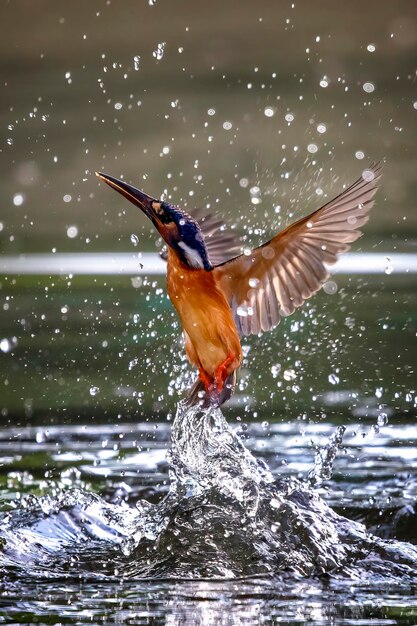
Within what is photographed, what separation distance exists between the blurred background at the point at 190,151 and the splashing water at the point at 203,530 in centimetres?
202

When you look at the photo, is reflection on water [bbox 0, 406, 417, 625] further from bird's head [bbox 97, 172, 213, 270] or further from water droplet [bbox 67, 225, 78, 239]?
water droplet [bbox 67, 225, 78, 239]

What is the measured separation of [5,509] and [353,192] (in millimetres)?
1225

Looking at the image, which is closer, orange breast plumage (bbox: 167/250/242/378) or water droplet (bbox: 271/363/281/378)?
orange breast plumage (bbox: 167/250/242/378)

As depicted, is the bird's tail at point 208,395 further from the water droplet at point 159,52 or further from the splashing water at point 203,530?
the water droplet at point 159,52

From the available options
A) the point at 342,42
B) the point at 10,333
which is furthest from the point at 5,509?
the point at 342,42

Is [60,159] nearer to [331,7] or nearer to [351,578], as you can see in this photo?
[331,7]

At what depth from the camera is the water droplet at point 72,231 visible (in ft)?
33.0

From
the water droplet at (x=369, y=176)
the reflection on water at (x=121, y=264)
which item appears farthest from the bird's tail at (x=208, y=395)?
the reflection on water at (x=121, y=264)

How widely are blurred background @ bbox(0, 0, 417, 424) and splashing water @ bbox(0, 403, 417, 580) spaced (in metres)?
2.02

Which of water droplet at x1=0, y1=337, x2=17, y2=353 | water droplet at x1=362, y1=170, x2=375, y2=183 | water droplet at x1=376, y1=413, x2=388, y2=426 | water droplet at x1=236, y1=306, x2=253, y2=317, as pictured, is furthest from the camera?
water droplet at x1=0, y1=337, x2=17, y2=353


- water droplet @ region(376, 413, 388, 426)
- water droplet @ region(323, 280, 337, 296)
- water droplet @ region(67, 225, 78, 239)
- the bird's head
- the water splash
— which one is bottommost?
the water splash

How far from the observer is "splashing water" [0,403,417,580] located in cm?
352

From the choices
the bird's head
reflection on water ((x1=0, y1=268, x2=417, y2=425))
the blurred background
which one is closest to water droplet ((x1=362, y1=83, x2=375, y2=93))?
the blurred background

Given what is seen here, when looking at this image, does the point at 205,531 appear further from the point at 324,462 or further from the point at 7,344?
the point at 7,344
